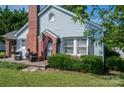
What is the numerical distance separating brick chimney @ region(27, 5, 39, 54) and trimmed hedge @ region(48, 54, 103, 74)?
639 cm

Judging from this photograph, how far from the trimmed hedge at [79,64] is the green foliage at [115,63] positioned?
1.11 meters

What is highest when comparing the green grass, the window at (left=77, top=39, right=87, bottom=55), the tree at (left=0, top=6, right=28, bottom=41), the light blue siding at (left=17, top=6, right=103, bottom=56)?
the tree at (left=0, top=6, right=28, bottom=41)

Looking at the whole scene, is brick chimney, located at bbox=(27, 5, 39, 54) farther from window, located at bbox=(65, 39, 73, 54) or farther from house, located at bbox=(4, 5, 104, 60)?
window, located at bbox=(65, 39, 73, 54)

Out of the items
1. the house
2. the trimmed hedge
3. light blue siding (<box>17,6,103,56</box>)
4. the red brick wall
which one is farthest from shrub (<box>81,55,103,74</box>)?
the red brick wall

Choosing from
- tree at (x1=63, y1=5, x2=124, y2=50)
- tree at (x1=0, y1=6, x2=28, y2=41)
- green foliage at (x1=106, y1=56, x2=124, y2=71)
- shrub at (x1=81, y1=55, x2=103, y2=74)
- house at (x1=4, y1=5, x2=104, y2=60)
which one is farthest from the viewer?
tree at (x1=0, y1=6, x2=28, y2=41)

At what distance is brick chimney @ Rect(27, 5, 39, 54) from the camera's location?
98.3 feet

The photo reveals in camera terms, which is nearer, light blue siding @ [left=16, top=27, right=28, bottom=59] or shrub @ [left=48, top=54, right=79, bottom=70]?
shrub @ [left=48, top=54, right=79, bottom=70]

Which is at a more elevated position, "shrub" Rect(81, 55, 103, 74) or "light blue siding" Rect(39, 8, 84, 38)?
"light blue siding" Rect(39, 8, 84, 38)

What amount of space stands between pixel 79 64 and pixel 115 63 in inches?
124

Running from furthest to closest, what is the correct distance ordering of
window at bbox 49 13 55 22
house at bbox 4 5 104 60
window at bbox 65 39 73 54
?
window at bbox 49 13 55 22 < window at bbox 65 39 73 54 < house at bbox 4 5 104 60

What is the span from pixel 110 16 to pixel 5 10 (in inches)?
1438

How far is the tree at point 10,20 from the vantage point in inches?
1889
